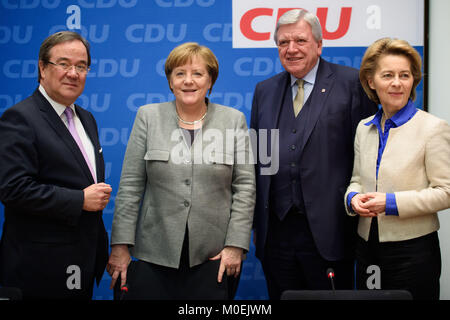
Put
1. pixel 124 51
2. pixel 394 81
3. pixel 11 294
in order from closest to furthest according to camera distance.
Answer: pixel 11 294
pixel 394 81
pixel 124 51

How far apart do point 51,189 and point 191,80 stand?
2.82 feet

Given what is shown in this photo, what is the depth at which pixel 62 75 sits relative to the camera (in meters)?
2.06

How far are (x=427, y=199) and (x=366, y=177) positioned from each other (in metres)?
0.30

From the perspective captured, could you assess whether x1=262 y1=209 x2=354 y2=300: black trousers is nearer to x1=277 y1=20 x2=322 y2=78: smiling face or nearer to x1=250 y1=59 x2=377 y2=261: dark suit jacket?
x1=250 y1=59 x2=377 y2=261: dark suit jacket

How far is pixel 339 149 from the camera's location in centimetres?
226

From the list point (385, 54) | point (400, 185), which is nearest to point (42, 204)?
point (400, 185)

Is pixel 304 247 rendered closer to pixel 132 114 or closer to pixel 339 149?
pixel 339 149

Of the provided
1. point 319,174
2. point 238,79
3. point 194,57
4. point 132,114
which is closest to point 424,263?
point 319,174

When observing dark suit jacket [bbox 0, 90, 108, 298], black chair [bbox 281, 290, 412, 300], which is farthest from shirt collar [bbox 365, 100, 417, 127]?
dark suit jacket [bbox 0, 90, 108, 298]

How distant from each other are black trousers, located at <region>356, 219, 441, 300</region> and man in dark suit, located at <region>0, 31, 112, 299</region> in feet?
4.56

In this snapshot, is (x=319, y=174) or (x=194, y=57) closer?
(x=194, y=57)

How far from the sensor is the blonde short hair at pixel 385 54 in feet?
6.56

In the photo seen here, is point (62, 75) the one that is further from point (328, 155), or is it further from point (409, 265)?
point (409, 265)

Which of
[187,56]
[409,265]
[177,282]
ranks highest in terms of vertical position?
[187,56]
